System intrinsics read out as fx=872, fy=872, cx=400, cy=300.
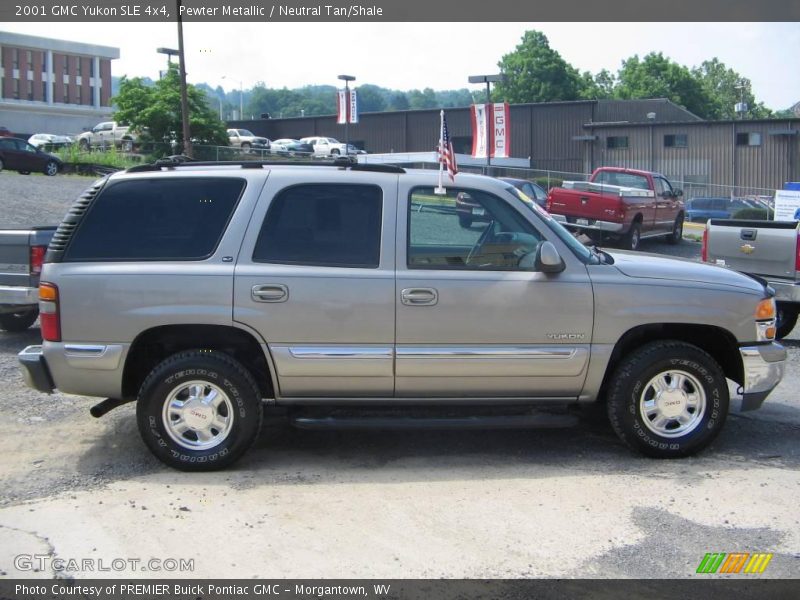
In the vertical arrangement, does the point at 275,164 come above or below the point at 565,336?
above

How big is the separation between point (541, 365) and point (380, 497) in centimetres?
137

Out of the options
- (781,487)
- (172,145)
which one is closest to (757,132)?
(172,145)

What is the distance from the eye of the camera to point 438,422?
18.7ft

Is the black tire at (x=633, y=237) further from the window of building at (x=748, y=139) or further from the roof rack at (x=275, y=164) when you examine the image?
the window of building at (x=748, y=139)

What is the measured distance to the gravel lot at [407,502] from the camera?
4418 mm

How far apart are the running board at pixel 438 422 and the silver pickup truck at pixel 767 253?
4.96 m

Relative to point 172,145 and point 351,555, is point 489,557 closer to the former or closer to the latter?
point 351,555

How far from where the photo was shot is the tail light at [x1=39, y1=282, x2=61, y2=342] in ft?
18.4

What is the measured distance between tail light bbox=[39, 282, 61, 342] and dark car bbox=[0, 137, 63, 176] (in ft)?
96.4

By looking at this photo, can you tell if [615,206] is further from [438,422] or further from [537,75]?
[537,75]

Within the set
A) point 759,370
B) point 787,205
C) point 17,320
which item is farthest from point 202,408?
point 787,205

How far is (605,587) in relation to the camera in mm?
4137

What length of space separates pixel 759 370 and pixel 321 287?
9.88 feet

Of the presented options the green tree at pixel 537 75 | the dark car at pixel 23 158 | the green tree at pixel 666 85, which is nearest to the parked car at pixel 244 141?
the dark car at pixel 23 158
